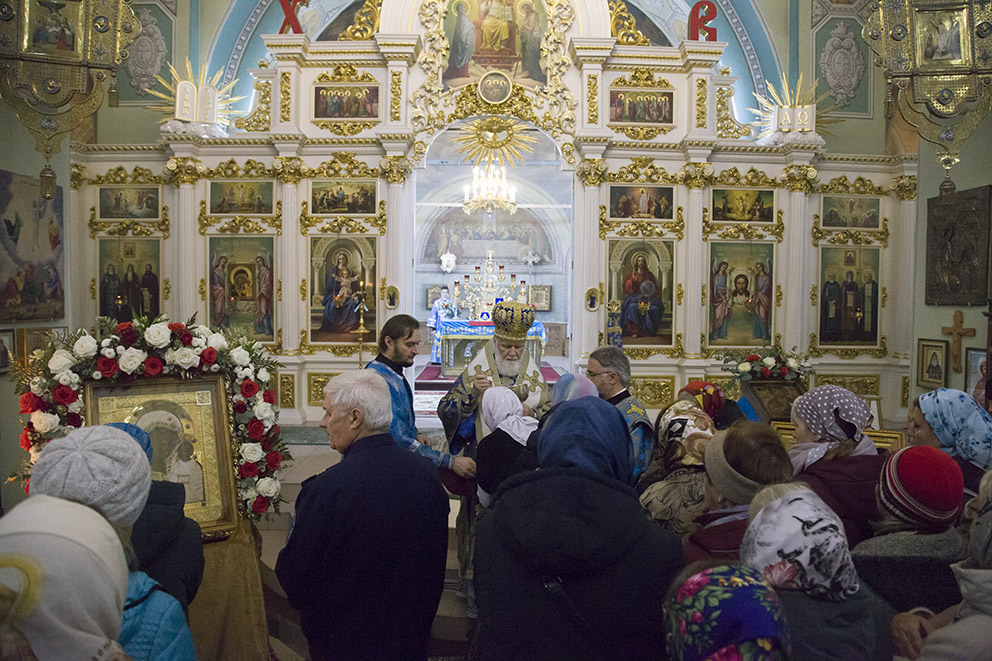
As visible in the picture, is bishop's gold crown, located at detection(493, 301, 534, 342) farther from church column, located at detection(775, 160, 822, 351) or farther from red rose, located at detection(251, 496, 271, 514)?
church column, located at detection(775, 160, 822, 351)

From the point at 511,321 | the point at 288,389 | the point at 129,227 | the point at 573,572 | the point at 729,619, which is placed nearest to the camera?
the point at 729,619

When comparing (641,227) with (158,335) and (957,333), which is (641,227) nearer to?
(957,333)

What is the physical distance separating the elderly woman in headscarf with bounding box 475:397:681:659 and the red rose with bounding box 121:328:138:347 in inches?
100

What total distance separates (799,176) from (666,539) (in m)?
→ 11.3

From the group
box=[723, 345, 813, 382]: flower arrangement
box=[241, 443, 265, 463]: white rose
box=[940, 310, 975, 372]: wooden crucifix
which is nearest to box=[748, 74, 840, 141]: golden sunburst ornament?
box=[940, 310, 975, 372]: wooden crucifix

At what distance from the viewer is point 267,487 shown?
407 centimetres

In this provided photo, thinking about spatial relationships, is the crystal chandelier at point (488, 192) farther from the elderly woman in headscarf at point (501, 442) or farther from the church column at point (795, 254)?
the elderly woman in headscarf at point (501, 442)

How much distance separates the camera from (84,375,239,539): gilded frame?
151 inches

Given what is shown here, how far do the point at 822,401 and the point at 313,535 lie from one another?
7.69ft

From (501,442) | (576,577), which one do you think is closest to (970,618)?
(576,577)

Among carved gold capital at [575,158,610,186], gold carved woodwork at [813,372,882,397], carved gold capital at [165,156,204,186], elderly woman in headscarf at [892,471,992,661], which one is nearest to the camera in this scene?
elderly woman in headscarf at [892,471,992,661]

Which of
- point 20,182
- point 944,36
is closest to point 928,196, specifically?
point 944,36

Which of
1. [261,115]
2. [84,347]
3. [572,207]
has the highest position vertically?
[261,115]

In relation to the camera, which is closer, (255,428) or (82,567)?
(82,567)
